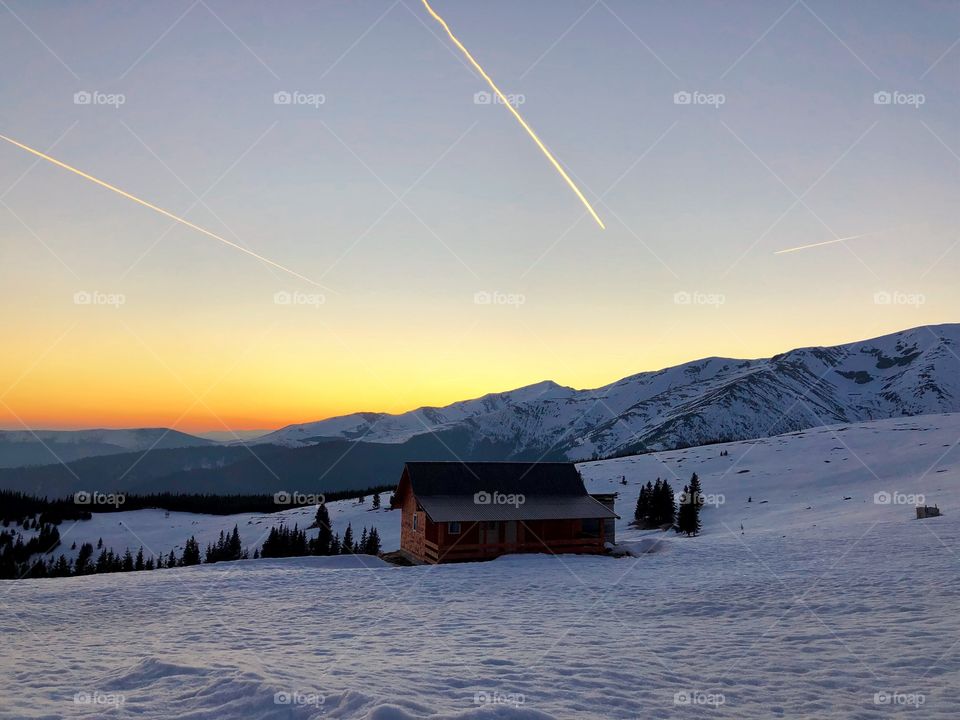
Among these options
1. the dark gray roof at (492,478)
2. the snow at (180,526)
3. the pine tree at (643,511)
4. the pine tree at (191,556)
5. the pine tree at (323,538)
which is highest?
the dark gray roof at (492,478)

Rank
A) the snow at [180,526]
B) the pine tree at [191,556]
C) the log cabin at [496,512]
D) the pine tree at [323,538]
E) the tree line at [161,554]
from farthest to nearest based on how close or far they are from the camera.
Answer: the snow at [180,526] < the pine tree at [191,556] < the tree line at [161,554] < the pine tree at [323,538] < the log cabin at [496,512]

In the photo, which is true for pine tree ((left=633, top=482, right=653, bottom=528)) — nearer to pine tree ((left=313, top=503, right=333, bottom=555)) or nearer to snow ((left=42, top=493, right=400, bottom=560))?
pine tree ((left=313, top=503, right=333, bottom=555))

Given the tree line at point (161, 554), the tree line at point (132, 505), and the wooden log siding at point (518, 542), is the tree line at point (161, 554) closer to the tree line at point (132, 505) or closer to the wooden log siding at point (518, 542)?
the tree line at point (132, 505)

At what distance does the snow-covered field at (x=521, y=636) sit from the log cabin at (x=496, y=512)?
2.89 metres

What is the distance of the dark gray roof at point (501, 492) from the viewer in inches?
1297

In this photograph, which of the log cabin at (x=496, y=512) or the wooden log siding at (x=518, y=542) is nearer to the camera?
the wooden log siding at (x=518, y=542)

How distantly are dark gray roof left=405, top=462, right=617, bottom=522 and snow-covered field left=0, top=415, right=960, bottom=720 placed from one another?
3906mm

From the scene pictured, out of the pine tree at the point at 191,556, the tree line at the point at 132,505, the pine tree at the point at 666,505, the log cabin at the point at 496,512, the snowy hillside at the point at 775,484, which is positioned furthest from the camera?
the tree line at the point at 132,505

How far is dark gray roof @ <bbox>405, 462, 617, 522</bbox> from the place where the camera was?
108 ft

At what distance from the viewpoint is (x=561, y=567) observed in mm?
27422

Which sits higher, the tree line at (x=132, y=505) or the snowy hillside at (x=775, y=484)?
the snowy hillside at (x=775, y=484)

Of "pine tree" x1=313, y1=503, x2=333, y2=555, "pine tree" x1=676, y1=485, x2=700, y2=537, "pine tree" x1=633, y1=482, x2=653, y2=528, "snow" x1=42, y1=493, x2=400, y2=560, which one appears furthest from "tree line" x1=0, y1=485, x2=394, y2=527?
"pine tree" x1=676, y1=485, x2=700, y2=537

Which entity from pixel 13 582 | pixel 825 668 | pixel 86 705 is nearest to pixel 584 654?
pixel 825 668

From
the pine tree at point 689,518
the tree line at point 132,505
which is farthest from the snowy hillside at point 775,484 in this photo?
the tree line at point 132,505
